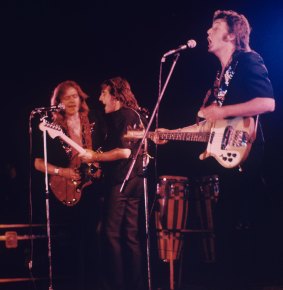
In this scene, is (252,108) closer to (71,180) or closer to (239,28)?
(239,28)

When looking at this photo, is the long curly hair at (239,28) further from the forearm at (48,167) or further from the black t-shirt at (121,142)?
the forearm at (48,167)

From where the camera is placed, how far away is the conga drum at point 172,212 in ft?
16.0

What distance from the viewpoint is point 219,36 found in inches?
179

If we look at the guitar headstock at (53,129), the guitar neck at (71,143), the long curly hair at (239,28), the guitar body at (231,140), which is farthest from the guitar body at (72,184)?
the long curly hair at (239,28)

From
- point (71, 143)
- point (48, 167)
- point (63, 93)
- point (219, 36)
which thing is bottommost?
point (48, 167)

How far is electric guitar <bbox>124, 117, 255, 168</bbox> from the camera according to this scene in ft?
13.5

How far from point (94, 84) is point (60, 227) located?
1733 mm

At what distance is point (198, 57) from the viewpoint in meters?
5.52

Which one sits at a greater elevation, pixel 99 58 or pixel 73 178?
pixel 99 58

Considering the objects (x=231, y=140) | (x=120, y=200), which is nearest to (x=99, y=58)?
(x=120, y=200)

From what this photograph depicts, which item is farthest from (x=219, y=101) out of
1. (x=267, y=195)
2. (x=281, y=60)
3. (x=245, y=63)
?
(x=281, y=60)

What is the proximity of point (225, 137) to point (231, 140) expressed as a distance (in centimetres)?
7

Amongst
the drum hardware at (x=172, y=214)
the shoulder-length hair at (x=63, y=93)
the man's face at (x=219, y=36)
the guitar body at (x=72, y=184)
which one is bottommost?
the drum hardware at (x=172, y=214)

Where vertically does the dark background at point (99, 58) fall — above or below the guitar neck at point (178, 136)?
above
